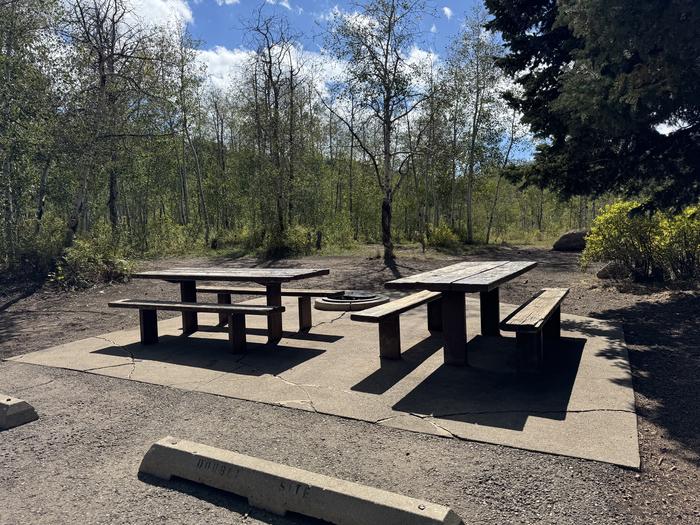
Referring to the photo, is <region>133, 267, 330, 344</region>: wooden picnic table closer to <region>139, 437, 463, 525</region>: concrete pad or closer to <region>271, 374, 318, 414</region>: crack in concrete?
<region>271, 374, 318, 414</region>: crack in concrete

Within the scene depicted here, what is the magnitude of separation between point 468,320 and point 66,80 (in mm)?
10528

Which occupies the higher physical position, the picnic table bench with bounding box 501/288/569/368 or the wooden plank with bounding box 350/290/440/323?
the wooden plank with bounding box 350/290/440/323

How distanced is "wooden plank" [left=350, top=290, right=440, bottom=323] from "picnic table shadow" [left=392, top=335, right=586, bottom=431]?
0.62m

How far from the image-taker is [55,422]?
11.2ft

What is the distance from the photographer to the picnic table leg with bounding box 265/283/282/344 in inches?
216

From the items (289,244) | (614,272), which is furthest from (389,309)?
(289,244)

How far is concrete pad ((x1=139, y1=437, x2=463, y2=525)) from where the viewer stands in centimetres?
198

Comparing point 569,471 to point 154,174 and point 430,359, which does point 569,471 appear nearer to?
point 430,359

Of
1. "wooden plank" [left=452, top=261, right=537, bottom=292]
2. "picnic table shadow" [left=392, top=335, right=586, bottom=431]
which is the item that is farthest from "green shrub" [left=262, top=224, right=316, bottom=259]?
"picnic table shadow" [left=392, top=335, right=586, bottom=431]

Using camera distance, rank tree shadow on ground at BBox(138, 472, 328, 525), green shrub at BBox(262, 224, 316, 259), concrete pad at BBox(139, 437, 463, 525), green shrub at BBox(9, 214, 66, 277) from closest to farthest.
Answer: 1. concrete pad at BBox(139, 437, 463, 525)
2. tree shadow on ground at BBox(138, 472, 328, 525)
3. green shrub at BBox(9, 214, 66, 277)
4. green shrub at BBox(262, 224, 316, 259)

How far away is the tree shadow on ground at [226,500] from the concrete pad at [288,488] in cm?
3

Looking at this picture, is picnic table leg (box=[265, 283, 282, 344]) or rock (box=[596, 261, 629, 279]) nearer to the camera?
picnic table leg (box=[265, 283, 282, 344])

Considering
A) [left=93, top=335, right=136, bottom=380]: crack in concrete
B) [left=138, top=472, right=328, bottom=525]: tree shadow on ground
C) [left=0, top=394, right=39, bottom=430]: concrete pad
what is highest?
[left=0, top=394, right=39, bottom=430]: concrete pad

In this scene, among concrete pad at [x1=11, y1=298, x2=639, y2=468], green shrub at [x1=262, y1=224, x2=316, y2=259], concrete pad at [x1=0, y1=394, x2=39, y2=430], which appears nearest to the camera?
concrete pad at [x1=11, y1=298, x2=639, y2=468]
